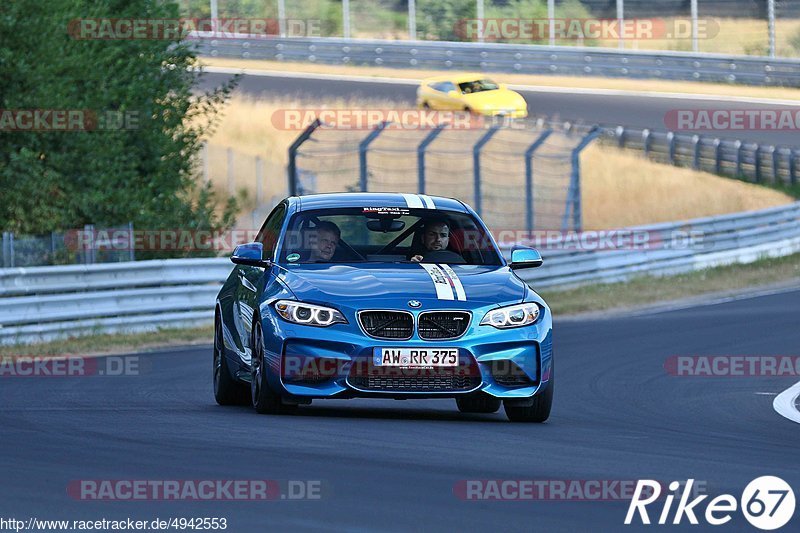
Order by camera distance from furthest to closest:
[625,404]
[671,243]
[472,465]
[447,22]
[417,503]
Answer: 1. [447,22]
2. [671,243]
3. [625,404]
4. [472,465]
5. [417,503]

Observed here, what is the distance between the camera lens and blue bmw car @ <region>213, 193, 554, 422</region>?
10.3m

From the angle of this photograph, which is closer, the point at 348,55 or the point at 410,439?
the point at 410,439

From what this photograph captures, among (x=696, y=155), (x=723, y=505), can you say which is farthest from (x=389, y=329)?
(x=696, y=155)

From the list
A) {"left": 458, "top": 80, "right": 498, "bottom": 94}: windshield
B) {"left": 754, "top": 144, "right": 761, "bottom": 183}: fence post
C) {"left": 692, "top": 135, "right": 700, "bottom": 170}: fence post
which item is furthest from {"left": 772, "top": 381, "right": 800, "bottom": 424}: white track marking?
{"left": 458, "top": 80, "right": 498, "bottom": 94}: windshield

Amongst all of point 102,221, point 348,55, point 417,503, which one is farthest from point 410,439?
point 348,55

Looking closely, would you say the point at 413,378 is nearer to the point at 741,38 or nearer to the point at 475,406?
the point at 475,406

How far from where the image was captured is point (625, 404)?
503 inches

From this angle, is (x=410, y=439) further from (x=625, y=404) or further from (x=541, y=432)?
(x=625, y=404)

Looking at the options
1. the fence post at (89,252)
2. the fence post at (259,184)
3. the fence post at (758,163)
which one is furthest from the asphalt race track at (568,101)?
the fence post at (89,252)

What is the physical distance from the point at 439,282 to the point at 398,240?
3.85ft

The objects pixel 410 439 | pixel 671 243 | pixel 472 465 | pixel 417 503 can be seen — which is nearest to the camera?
pixel 417 503

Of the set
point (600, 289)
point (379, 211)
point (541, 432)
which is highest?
point (379, 211)

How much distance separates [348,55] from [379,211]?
143 feet

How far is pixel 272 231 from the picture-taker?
482 inches
